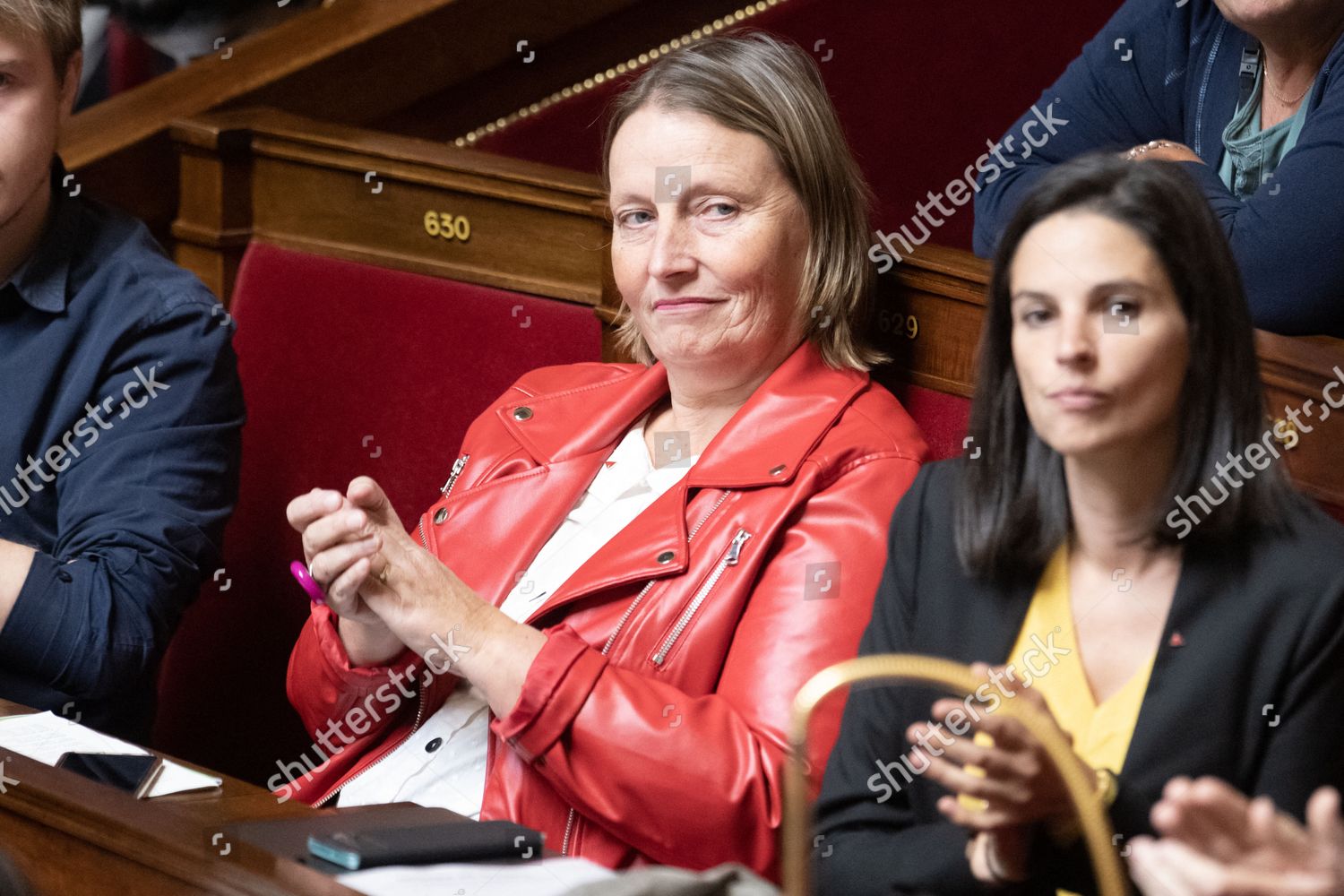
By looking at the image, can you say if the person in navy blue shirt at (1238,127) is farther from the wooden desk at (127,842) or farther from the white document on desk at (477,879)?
the wooden desk at (127,842)

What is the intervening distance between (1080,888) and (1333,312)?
65cm

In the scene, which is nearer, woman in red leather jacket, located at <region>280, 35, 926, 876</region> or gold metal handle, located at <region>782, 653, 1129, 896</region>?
gold metal handle, located at <region>782, 653, 1129, 896</region>

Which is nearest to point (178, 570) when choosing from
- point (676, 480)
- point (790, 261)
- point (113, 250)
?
point (113, 250)

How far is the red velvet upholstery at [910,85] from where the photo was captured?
2865mm

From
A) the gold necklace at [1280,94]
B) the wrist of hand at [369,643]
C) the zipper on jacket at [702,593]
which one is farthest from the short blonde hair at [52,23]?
the gold necklace at [1280,94]

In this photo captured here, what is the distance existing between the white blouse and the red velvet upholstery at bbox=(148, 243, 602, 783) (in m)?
0.51

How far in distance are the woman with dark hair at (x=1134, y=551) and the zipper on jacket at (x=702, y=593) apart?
0.41 metres

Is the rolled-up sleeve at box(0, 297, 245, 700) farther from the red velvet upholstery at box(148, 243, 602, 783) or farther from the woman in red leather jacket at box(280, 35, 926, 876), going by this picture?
the red velvet upholstery at box(148, 243, 602, 783)

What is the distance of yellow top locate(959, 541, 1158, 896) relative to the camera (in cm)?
113

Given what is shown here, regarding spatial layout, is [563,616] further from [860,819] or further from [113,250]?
[113,250]

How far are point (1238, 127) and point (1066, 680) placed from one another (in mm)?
815

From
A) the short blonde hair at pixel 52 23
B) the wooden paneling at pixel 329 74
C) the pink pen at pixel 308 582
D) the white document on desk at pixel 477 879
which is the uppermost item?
the wooden paneling at pixel 329 74

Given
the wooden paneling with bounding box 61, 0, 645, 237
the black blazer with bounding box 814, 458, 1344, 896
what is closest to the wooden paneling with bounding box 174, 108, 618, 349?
the wooden paneling with bounding box 61, 0, 645, 237

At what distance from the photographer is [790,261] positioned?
1.73 m
